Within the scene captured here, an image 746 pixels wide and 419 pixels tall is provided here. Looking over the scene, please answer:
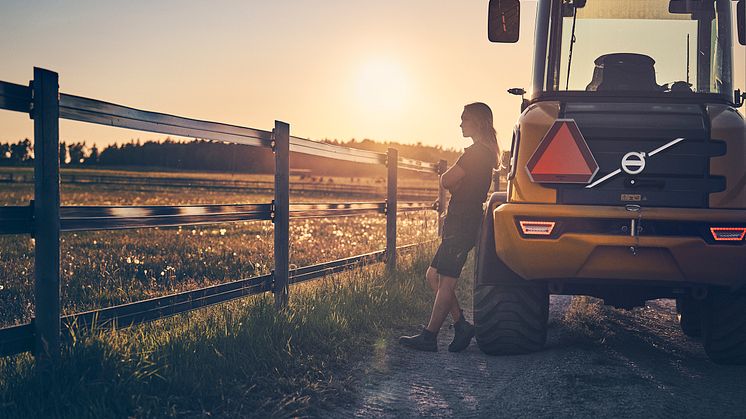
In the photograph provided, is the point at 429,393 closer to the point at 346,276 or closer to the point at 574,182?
the point at 574,182

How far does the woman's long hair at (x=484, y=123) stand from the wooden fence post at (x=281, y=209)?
1.55m

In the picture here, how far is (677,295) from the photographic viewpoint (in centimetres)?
514

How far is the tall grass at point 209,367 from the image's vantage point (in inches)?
146

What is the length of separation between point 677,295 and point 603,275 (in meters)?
0.73

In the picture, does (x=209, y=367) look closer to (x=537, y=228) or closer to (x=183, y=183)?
(x=537, y=228)

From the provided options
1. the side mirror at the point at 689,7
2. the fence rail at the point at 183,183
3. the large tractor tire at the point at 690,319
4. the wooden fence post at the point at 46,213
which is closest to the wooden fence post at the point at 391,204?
the large tractor tire at the point at 690,319

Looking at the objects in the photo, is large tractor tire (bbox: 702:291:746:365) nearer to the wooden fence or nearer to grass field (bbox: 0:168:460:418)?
grass field (bbox: 0:168:460:418)

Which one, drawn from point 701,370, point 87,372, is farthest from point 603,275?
point 87,372

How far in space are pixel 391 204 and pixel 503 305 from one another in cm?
382

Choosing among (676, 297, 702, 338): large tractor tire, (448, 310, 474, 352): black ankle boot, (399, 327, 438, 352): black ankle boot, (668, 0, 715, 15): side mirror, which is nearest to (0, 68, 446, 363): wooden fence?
(399, 327, 438, 352): black ankle boot

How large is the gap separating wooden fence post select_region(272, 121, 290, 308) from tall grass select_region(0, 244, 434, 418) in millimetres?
246

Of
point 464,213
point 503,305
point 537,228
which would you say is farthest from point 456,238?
point 537,228

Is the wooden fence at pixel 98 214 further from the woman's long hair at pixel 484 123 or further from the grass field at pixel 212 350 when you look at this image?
the woman's long hair at pixel 484 123

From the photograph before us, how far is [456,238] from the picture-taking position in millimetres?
5613
